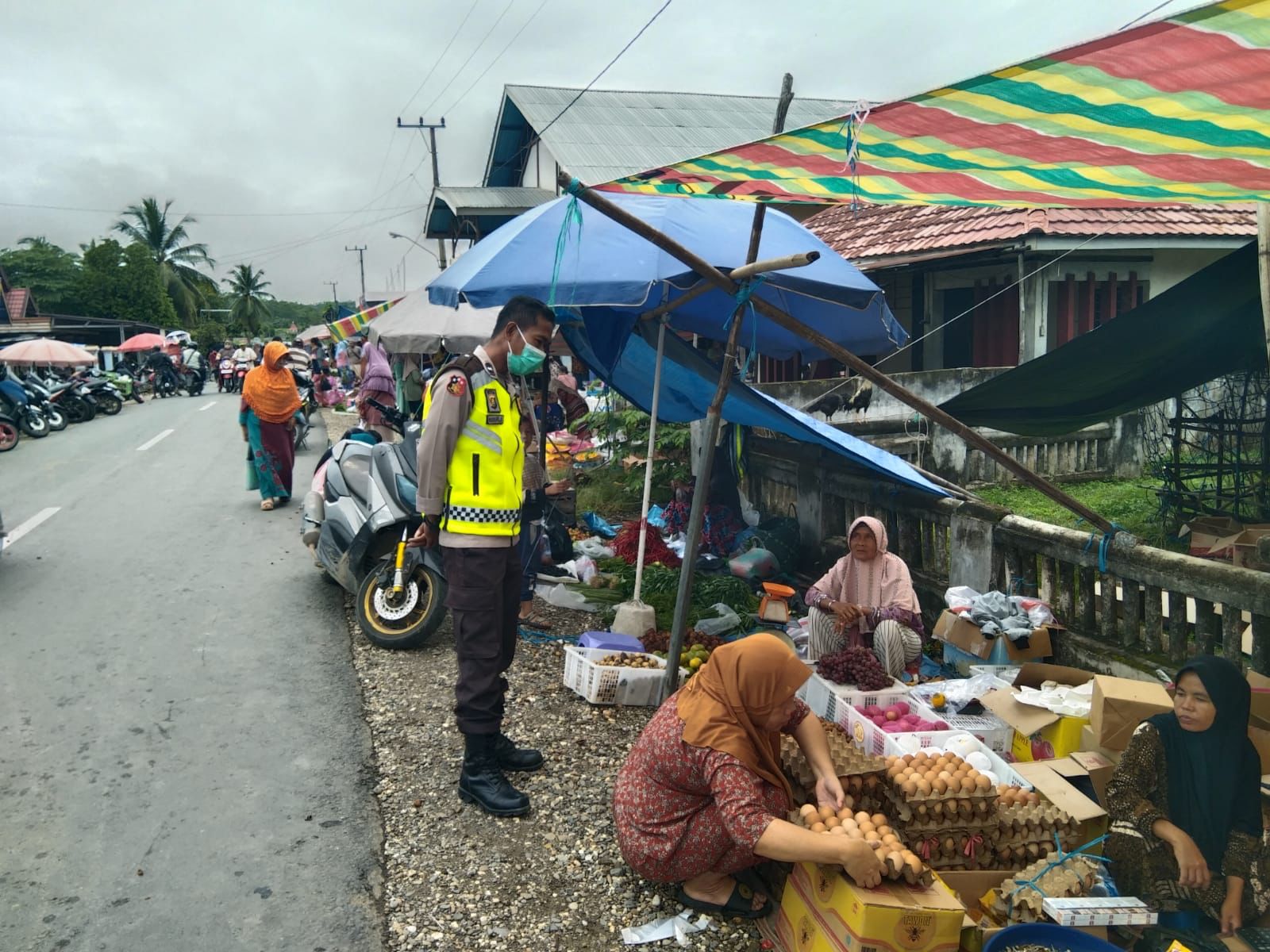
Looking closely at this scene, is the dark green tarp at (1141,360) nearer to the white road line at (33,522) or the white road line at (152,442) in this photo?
the white road line at (33,522)

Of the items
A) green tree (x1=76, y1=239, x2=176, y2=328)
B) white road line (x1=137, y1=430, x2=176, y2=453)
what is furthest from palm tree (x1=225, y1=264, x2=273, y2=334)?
white road line (x1=137, y1=430, x2=176, y2=453)

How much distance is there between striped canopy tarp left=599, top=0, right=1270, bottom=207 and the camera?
2.51 metres

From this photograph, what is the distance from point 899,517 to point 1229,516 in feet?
10.4

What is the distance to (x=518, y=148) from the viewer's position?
80.6 ft

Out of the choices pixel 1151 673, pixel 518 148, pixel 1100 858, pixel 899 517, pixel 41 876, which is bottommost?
pixel 41 876

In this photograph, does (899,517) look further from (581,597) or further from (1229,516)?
(1229,516)

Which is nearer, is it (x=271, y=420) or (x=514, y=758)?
(x=514, y=758)

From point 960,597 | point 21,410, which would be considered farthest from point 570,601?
point 21,410

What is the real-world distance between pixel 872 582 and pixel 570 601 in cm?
236

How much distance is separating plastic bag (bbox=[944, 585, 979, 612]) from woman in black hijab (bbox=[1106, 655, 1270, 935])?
212 centimetres

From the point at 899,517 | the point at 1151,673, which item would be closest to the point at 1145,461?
the point at 899,517

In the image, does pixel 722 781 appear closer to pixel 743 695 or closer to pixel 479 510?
pixel 743 695

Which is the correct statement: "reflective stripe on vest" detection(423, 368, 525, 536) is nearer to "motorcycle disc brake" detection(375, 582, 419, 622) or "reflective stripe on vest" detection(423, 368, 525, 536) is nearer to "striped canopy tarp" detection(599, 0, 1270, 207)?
"striped canopy tarp" detection(599, 0, 1270, 207)

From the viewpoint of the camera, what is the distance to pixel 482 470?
3834 millimetres
